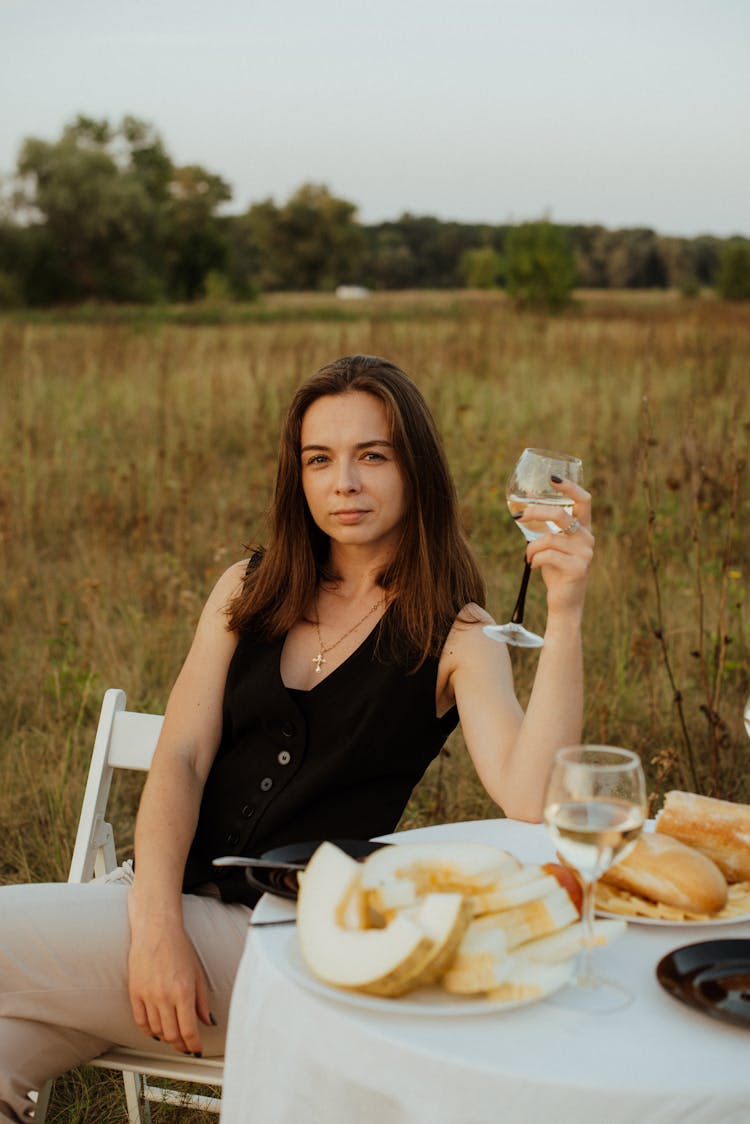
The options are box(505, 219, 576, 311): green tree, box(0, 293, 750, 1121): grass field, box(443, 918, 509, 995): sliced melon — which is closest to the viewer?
box(443, 918, 509, 995): sliced melon

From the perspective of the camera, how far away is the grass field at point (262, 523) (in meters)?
3.71

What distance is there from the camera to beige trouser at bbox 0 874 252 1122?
182 centimetres

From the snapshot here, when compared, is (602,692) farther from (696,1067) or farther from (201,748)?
(696,1067)

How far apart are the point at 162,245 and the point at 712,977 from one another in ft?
134

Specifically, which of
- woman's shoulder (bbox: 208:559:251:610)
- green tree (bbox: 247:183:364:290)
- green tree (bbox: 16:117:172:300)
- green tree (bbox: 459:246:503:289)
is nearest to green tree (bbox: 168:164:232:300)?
green tree (bbox: 16:117:172:300)

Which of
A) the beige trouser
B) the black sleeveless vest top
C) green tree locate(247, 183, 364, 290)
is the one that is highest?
green tree locate(247, 183, 364, 290)

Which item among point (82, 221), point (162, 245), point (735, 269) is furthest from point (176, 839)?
point (162, 245)

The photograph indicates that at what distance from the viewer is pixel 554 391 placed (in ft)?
28.2

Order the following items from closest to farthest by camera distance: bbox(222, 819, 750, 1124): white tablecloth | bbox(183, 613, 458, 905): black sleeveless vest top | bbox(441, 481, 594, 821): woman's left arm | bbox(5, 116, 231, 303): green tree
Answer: bbox(222, 819, 750, 1124): white tablecloth
bbox(441, 481, 594, 821): woman's left arm
bbox(183, 613, 458, 905): black sleeveless vest top
bbox(5, 116, 231, 303): green tree

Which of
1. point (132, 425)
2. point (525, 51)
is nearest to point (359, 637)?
point (132, 425)

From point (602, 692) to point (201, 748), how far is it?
211 cm

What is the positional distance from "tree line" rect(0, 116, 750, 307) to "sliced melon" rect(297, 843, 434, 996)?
18999 millimetres

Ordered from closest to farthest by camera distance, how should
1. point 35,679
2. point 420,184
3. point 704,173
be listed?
point 35,679, point 704,173, point 420,184

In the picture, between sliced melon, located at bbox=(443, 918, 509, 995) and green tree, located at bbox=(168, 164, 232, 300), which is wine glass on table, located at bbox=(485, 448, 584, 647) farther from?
green tree, located at bbox=(168, 164, 232, 300)
